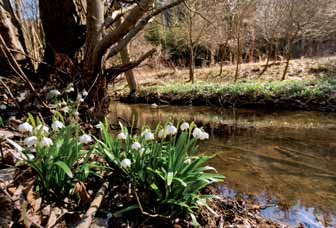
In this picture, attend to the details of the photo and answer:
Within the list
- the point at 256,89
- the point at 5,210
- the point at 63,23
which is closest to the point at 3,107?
the point at 63,23

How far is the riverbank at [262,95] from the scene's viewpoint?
9820mm

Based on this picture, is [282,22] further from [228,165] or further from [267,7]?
[228,165]

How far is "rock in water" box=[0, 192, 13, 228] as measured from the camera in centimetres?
168

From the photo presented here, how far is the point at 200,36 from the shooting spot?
1625 cm

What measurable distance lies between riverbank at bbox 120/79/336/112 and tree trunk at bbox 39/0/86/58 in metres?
7.58

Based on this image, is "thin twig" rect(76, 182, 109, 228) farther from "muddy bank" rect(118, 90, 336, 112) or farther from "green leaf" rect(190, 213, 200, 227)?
"muddy bank" rect(118, 90, 336, 112)

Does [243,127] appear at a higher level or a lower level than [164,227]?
lower

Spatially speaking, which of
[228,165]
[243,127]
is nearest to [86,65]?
[228,165]

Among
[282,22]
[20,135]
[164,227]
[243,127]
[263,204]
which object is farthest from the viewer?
[282,22]

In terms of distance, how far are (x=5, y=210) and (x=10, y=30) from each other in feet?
12.3

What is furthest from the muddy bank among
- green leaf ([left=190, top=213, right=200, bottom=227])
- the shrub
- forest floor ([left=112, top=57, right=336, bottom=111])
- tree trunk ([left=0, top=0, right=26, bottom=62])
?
green leaf ([left=190, top=213, right=200, bottom=227])

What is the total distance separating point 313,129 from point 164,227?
600 centimetres

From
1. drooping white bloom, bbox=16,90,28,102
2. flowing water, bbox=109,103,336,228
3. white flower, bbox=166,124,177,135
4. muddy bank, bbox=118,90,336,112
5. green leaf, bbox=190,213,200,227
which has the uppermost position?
drooping white bloom, bbox=16,90,28,102

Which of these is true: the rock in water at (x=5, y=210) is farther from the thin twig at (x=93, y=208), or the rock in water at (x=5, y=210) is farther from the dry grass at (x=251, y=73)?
the dry grass at (x=251, y=73)
